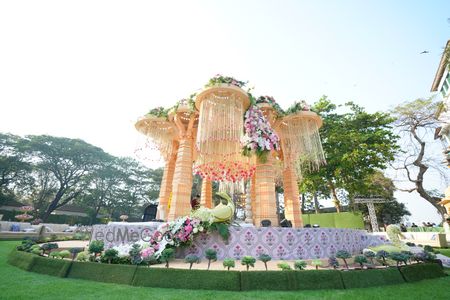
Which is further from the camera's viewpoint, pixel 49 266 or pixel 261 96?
pixel 261 96

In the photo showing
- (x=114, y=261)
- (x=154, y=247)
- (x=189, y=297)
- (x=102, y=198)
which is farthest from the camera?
(x=102, y=198)

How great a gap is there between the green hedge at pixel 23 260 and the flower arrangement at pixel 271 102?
7194mm

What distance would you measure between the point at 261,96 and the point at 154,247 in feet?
19.2

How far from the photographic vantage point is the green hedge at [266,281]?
126 inches

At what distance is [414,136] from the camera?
13.9 meters

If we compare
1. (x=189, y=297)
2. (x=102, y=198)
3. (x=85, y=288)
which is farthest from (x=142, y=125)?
(x=102, y=198)

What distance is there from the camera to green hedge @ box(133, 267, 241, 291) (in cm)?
321

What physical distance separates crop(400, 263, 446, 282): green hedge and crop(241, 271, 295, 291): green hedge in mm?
2170

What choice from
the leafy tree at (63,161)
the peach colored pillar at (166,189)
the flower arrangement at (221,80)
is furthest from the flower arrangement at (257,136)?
the leafy tree at (63,161)

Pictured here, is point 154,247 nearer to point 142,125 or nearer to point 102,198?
point 142,125

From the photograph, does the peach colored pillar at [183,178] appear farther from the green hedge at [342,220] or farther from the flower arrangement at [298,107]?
the green hedge at [342,220]

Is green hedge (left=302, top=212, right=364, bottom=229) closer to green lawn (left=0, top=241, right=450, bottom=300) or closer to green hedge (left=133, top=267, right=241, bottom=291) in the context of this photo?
green lawn (left=0, top=241, right=450, bottom=300)

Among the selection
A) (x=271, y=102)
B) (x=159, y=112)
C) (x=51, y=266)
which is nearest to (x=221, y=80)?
(x=271, y=102)

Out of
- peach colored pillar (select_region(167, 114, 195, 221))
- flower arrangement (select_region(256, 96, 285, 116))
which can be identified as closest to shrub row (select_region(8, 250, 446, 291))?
peach colored pillar (select_region(167, 114, 195, 221))
